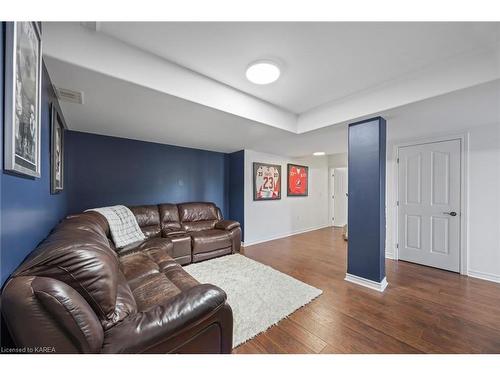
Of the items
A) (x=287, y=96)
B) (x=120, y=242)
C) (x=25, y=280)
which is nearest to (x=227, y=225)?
(x=120, y=242)

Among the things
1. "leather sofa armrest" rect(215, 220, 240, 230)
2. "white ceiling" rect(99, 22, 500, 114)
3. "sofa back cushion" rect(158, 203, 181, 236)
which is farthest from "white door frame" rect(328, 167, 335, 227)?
"sofa back cushion" rect(158, 203, 181, 236)

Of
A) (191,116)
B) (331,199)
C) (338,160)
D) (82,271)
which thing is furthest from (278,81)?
(331,199)

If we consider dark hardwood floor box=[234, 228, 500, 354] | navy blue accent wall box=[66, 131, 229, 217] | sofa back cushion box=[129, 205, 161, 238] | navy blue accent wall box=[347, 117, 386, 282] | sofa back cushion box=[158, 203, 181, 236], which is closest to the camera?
dark hardwood floor box=[234, 228, 500, 354]

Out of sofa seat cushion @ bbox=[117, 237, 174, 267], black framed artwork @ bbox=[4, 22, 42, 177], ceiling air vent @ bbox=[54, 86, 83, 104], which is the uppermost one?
ceiling air vent @ bbox=[54, 86, 83, 104]

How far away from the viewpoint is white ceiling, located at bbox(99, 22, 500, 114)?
1.27m

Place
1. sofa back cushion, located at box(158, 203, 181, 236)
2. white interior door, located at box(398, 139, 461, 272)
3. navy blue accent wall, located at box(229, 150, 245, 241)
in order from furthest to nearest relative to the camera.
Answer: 1. navy blue accent wall, located at box(229, 150, 245, 241)
2. sofa back cushion, located at box(158, 203, 181, 236)
3. white interior door, located at box(398, 139, 461, 272)

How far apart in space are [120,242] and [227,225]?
1.69m

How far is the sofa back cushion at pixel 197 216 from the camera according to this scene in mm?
3586

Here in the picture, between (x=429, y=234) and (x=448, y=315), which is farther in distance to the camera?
(x=429, y=234)

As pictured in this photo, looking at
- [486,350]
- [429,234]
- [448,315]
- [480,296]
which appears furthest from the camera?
[429,234]

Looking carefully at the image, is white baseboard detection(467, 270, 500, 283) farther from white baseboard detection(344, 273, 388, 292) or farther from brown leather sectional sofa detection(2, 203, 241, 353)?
brown leather sectional sofa detection(2, 203, 241, 353)

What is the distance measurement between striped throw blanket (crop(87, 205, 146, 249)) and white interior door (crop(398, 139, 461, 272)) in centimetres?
420
